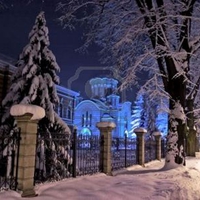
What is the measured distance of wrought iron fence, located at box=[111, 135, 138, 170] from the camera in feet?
45.5

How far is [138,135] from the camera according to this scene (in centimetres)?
1619

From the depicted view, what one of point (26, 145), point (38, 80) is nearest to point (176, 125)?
point (38, 80)

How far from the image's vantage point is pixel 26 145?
7.62 metres

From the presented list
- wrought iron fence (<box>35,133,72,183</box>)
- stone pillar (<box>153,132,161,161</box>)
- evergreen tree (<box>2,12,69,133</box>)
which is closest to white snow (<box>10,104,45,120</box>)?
wrought iron fence (<box>35,133,72,183</box>)

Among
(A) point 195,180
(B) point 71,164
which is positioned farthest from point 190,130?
(B) point 71,164

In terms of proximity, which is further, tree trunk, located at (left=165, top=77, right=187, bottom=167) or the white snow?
tree trunk, located at (left=165, top=77, right=187, bottom=167)

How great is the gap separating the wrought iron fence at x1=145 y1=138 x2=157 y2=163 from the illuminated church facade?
36331 millimetres

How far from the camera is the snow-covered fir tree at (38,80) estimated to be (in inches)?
522

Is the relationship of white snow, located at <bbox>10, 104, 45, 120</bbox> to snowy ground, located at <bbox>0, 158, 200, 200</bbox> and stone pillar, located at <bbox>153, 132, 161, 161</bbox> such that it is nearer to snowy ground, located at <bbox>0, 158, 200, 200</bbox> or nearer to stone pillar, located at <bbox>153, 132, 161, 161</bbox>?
snowy ground, located at <bbox>0, 158, 200, 200</bbox>

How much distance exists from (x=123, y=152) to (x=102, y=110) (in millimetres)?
49489

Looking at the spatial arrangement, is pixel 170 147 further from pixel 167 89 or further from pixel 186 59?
pixel 186 59

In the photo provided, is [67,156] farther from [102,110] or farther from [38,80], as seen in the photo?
[102,110]

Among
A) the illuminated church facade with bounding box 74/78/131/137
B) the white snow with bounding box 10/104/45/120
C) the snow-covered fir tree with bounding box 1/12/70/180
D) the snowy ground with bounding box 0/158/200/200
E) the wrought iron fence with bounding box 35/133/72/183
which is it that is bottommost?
the snowy ground with bounding box 0/158/200/200

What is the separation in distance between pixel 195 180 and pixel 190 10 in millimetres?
7839
